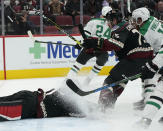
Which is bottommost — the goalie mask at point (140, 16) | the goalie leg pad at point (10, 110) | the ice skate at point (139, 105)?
the ice skate at point (139, 105)

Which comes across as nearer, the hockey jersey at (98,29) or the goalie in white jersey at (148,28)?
the goalie in white jersey at (148,28)

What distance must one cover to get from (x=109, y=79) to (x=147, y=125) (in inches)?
35.9

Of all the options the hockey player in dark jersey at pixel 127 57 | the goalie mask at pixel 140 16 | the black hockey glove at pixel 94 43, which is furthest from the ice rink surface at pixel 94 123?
the goalie mask at pixel 140 16

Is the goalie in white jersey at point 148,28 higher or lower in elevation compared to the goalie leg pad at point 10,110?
higher

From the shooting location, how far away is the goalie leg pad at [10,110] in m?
3.66

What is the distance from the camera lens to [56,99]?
385 centimetres

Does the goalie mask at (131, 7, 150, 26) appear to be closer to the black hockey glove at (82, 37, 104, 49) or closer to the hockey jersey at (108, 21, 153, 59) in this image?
the hockey jersey at (108, 21, 153, 59)

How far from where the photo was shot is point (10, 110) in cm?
370

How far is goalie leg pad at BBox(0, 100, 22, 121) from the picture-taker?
3.66m

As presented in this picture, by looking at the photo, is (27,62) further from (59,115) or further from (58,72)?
(59,115)

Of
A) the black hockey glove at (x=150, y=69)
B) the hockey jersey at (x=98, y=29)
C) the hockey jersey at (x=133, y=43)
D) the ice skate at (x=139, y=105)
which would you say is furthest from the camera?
the hockey jersey at (x=98, y=29)

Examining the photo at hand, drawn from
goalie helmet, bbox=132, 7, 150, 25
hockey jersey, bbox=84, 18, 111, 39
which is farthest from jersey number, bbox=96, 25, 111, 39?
goalie helmet, bbox=132, 7, 150, 25

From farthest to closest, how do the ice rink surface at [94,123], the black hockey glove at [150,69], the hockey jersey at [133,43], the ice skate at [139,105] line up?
the ice skate at [139,105] < the hockey jersey at [133,43] < the ice rink surface at [94,123] < the black hockey glove at [150,69]

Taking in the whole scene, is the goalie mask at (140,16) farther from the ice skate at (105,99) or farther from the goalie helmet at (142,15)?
the ice skate at (105,99)
